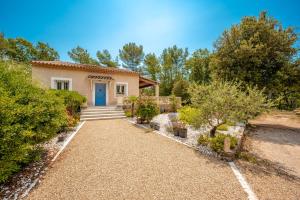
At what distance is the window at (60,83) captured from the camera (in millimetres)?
12719

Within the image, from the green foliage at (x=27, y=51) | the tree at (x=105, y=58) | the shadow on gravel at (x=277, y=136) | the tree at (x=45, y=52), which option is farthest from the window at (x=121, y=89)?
the tree at (x=45, y=52)

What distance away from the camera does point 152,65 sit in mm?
34688

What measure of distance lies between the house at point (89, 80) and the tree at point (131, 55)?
846 inches

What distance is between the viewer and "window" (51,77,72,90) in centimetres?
1272

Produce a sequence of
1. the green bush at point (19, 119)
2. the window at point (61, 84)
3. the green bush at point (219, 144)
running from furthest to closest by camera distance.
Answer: the window at point (61, 84)
the green bush at point (219, 144)
the green bush at point (19, 119)

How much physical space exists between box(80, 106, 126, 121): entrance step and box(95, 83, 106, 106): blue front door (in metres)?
2.11

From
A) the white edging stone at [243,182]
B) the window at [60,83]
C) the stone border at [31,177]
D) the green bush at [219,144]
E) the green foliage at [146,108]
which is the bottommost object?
the white edging stone at [243,182]

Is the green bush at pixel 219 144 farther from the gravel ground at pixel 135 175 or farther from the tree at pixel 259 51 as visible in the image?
the tree at pixel 259 51

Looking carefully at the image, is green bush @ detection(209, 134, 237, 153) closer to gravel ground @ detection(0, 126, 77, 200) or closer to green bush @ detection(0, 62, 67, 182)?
gravel ground @ detection(0, 126, 77, 200)

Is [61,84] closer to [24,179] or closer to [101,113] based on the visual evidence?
[101,113]

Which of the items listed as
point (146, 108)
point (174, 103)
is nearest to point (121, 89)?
point (174, 103)

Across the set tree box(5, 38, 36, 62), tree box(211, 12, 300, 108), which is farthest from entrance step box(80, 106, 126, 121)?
tree box(5, 38, 36, 62)

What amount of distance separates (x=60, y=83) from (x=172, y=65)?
26.9m

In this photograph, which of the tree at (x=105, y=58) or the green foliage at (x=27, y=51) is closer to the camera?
the green foliage at (x=27, y=51)
